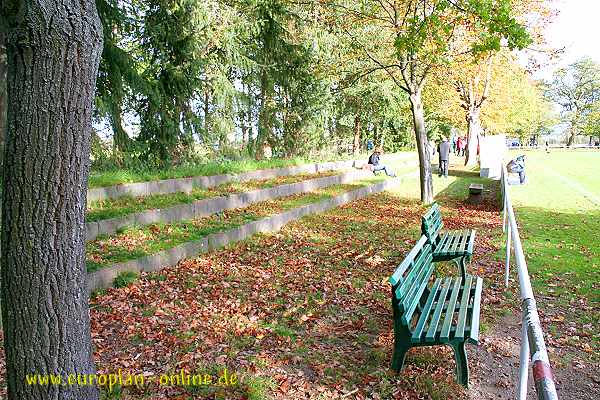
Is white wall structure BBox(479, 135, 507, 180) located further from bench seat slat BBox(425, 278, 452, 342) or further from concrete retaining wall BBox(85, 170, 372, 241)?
bench seat slat BBox(425, 278, 452, 342)

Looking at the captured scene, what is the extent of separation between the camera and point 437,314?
4078 millimetres

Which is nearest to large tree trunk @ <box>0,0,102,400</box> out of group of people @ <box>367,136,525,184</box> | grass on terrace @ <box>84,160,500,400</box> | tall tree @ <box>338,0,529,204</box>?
grass on terrace @ <box>84,160,500,400</box>

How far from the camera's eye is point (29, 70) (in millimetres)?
2590

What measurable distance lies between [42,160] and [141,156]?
10297 millimetres

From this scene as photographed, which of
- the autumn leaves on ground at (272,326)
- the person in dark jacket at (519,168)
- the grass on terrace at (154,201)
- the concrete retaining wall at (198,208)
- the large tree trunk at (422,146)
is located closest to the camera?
the autumn leaves on ground at (272,326)

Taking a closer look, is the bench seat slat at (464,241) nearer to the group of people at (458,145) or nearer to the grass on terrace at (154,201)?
the grass on terrace at (154,201)

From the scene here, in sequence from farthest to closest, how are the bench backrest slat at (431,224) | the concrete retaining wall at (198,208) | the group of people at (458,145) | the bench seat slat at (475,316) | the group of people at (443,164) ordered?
1. the group of people at (458,145)
2. the group of people at (443,164)
3. the concrete retaining wall at (198,208)
4. the bench backrest slat at (431,224)
5. the bench seat slat at (475,316)

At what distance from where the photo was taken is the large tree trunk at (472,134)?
90.1 ft

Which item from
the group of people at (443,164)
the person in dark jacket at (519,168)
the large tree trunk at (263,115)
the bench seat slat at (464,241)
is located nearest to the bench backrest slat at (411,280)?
the bench seat slat at (464,241)

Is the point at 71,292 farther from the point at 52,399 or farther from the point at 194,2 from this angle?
the point at 194,2

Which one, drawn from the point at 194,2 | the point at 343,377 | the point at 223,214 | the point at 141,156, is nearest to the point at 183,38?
the point at 194,2

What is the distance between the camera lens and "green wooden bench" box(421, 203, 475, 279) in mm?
5894

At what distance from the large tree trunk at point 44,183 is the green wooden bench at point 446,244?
394 centimetres

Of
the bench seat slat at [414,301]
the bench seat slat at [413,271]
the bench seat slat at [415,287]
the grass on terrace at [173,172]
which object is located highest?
the grass on terrace at [173,172]
